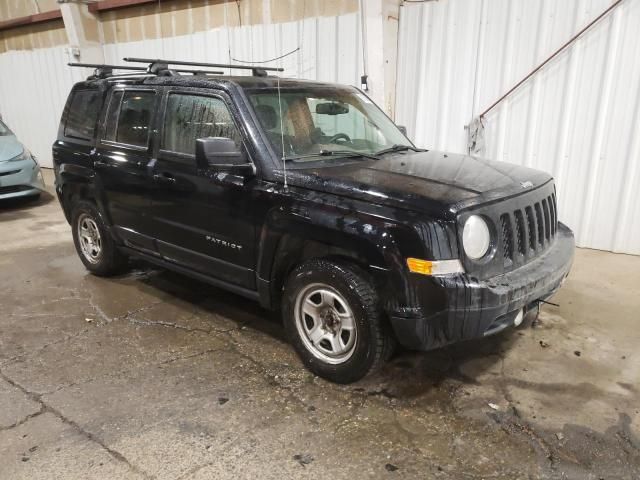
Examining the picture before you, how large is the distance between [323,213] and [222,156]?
81 cm

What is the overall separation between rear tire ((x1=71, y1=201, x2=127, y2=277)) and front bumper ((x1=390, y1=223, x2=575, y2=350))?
325 centimetres

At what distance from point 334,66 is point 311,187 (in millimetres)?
4435

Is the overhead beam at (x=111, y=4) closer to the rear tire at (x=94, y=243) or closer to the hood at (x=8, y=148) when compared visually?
the hood at (x=8, y=148)

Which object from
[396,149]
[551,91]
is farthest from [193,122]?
[551,91]

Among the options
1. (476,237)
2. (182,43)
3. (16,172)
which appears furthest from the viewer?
(182,43)

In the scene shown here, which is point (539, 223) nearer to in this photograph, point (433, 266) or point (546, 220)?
point (546, 220)

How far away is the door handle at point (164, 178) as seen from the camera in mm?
3957

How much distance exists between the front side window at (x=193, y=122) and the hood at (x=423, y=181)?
2.25 feet

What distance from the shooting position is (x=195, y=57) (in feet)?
29.1

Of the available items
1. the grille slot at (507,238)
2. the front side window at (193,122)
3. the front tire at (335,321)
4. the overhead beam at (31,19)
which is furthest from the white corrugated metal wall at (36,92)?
the grille slot at (507,238)

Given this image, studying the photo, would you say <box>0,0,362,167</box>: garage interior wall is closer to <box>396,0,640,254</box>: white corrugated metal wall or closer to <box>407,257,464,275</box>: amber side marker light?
<box>396,0,640,254</box>: white corrugated metal wall

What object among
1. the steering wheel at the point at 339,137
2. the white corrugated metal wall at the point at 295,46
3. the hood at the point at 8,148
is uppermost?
the white corrugated metal wall at the point at 295,46

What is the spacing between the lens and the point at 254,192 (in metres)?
3.45

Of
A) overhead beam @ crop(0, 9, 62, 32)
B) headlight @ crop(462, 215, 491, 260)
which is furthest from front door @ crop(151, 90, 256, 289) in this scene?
overhead beam @ crop(0, 9, 62, 32)
